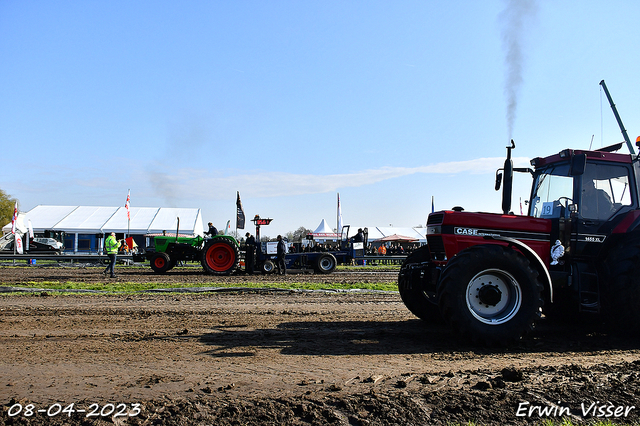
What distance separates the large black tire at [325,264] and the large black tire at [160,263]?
594cm

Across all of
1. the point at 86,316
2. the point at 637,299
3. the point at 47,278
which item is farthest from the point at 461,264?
the point at 47,278

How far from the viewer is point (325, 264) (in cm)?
1895

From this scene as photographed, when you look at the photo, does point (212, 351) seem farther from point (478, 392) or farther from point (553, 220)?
point (553, 220)

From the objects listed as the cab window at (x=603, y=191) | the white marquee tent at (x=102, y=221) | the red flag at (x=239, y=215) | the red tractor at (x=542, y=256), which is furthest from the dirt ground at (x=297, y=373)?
the white marquee tent at (x=102, y=221)

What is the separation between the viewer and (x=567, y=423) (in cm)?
314

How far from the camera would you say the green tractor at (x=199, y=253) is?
17750mm

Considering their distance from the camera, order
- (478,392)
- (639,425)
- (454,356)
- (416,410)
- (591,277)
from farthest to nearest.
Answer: (591,277), (454,356), (478,392), (416,410), (639,425)

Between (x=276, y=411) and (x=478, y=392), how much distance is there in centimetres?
162

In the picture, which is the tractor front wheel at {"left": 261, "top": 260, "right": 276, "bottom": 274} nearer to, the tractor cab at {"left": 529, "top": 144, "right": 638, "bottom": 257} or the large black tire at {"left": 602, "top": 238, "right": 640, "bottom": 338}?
the tractor cab at {"left": 529, "top": 144, "right": 638, "bottom": 257}

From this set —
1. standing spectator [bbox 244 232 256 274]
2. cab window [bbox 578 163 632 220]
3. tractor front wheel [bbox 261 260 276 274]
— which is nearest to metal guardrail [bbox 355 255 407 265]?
tractor front wheel [bbox 261 260 276 274]

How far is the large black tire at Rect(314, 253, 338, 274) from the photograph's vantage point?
18797 mm

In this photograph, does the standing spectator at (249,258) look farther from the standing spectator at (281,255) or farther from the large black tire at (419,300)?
the large black tire at (419,300)

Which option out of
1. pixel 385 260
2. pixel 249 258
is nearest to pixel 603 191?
pixel 249 258

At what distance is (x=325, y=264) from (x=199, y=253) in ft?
17.1
